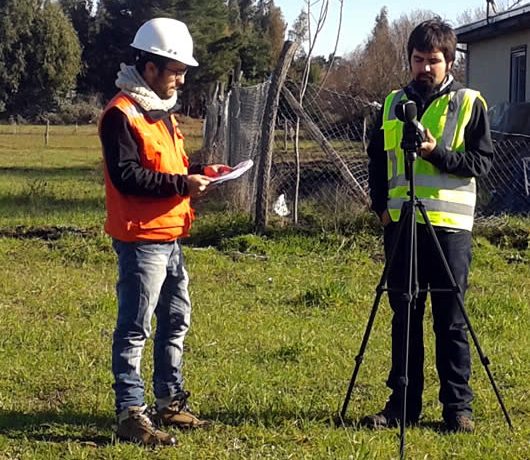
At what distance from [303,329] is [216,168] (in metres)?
2.56

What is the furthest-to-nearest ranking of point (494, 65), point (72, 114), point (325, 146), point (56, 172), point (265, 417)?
1. point (72, 114)
2. point (56, 172)
3. point (494, 65)
4. point (325, 146)
5. point (265, 417)

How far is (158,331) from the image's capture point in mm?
5172

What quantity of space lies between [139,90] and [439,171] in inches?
60.9

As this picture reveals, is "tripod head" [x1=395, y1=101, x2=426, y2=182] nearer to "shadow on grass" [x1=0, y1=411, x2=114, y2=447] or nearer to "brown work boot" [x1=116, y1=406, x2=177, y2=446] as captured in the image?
"brown work boot" [x1=116, y1=406, x2=177, y2=446]

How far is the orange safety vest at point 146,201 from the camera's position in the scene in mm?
4703

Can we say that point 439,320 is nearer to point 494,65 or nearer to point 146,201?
point 146,201

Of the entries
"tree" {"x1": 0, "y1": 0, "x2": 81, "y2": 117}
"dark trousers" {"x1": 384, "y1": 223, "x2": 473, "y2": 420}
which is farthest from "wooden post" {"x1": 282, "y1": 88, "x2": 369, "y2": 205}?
"tree" {"x1": 0, "y1": 0, "x2": 81, "y2": 117}

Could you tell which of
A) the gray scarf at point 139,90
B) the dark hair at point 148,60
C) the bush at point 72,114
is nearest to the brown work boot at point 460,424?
the gray scarf at point 139,90

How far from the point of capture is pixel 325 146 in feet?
37.6

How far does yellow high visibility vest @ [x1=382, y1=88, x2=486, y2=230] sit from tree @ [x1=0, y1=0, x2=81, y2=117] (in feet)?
162

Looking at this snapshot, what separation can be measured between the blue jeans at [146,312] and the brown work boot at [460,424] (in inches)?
57.1

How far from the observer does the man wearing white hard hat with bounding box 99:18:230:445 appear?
4.66 meters

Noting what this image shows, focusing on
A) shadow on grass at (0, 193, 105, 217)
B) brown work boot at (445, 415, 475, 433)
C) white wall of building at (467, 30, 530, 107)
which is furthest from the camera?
white wall of building at (467, 30, 530, 107)

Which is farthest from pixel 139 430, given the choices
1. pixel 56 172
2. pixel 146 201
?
pixel 56 172
